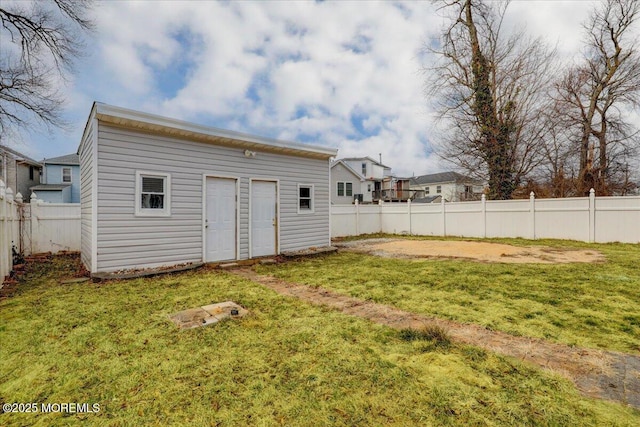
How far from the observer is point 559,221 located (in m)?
11.3

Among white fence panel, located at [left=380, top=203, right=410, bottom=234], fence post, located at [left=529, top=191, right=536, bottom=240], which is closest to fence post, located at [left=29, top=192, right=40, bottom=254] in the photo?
white fence panel, located at [left=380, top=203, right=410, bottom=234]

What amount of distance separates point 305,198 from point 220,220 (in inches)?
110

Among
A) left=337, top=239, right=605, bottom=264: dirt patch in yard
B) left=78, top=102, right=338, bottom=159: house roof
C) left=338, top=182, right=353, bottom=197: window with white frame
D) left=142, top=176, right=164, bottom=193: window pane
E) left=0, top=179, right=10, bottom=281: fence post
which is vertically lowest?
left=337, top=239, right=605, bottom=264: dirt patch in yard

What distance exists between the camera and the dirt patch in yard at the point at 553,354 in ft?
7.11

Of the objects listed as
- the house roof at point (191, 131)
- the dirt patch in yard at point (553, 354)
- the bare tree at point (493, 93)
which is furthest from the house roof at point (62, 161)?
the dirt patch in yard at point (553, 354)

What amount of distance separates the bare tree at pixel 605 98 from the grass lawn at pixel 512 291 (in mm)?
10232

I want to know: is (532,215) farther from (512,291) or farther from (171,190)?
(171,190)

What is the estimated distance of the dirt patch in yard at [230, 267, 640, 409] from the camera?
2.17 metres

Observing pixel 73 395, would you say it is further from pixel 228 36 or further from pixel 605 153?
pixel 605 153

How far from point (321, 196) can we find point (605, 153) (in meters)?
16.2

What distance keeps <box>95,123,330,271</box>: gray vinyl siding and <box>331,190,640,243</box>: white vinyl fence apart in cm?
628

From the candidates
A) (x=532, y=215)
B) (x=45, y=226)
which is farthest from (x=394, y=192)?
(x=45, y=226)

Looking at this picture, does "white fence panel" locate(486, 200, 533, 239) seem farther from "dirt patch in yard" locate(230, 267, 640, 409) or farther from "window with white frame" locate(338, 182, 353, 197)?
"window with white frame" locate(338, 182, 353, 197)

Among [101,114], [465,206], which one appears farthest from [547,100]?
[101,114]
